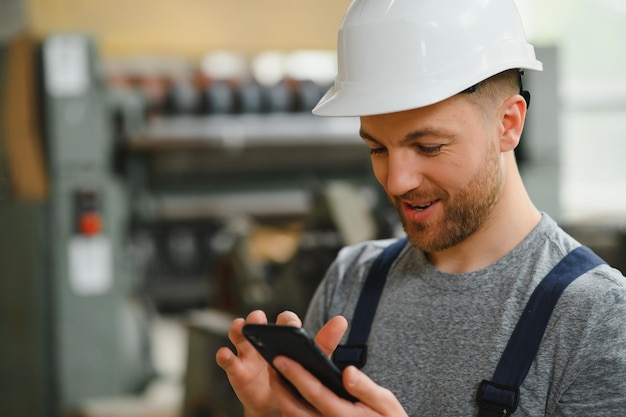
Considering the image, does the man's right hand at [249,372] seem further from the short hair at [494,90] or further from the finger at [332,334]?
the short hair at [494,90]

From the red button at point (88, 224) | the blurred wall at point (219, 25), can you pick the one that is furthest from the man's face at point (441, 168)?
the blurred wall at point (219, 25)

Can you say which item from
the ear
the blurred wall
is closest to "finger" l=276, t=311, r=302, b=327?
the ear

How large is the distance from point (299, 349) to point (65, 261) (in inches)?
106

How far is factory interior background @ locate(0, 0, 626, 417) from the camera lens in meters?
3.50

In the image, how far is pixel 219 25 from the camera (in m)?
4.96

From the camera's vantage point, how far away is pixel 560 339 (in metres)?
1.11

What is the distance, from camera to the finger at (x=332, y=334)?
112 centimetres

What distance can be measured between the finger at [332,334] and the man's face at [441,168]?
192 mm

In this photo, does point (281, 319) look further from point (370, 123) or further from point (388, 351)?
point (370, 123)

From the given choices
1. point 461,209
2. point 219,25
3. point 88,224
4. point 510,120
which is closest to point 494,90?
point 510,120

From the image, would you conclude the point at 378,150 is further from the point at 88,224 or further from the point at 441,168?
the point at 88,224

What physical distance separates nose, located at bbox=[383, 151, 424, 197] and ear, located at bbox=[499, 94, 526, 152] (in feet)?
0.42

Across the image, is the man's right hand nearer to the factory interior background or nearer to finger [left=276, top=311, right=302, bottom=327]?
finger [left=276, top=311, right=302, bottom=327]

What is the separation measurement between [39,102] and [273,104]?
1834mm
